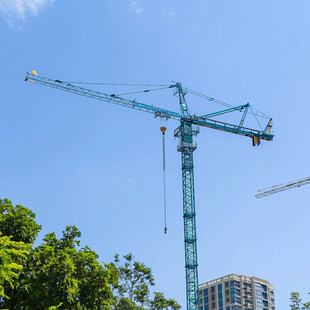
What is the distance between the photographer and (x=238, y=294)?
405 feet

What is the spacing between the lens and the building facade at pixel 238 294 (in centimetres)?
12306

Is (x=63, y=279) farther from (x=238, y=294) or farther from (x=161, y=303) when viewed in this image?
(x=238, y=294)

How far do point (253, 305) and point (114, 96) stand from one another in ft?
247

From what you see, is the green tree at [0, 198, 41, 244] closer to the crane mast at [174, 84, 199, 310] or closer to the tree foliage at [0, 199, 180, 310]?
the tree foliage at [0, 199, 180, 310]

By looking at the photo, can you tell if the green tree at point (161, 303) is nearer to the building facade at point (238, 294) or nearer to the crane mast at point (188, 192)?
the crane mast at point (188, 192)

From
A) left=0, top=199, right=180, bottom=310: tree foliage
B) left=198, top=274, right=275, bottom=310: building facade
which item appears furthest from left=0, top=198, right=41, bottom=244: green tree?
left=198, top=274, right=275, bottom=310: building facade

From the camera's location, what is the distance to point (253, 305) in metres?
124

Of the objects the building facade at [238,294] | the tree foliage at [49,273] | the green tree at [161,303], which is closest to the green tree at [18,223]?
the tree foliage at [49,273]

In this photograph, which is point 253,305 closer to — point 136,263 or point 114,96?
point 114,96

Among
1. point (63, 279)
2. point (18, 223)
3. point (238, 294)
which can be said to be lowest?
point (63, 279)

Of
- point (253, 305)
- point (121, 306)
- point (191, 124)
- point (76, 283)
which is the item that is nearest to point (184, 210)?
point (191, 124)

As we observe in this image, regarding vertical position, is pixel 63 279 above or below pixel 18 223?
below

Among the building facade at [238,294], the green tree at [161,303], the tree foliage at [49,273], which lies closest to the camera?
the tree foliage at [49,273]

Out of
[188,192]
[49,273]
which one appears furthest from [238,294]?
[49,273]
